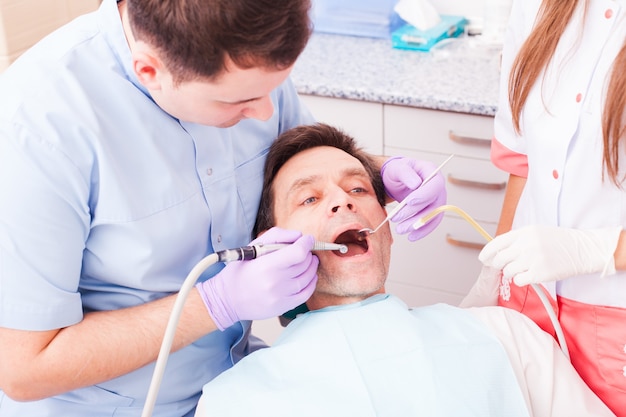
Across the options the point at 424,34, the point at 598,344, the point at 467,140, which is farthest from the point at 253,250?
the point at 424,34

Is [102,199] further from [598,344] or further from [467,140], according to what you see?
[467,140]

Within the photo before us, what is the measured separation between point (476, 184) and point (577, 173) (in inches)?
38.9

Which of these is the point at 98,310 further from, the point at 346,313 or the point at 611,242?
the point at 611,242

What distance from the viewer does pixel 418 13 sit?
9.30ft

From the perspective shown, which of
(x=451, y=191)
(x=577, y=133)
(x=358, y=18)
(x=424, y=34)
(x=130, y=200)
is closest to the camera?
(x=130, y=200)

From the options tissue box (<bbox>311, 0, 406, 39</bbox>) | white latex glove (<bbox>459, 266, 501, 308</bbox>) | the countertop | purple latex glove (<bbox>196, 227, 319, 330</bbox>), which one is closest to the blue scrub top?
purple latex glove (<bbox>196, 227, 319, 330</bbox>)

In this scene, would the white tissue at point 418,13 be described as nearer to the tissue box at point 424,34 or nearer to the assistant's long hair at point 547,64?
the tissue box at point 424,34

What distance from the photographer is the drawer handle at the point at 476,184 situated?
97.2 inches

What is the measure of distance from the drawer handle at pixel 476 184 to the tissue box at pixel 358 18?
71 cm

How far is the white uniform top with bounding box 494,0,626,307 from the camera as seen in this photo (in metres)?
1.47

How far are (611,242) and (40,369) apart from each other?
106 centimetres

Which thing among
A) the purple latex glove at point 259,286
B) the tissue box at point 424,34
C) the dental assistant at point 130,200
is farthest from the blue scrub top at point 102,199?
the tissue box at point 424,34

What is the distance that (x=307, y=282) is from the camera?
1498 millimetres

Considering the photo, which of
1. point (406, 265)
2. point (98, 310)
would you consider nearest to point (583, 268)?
point (98, 310)
